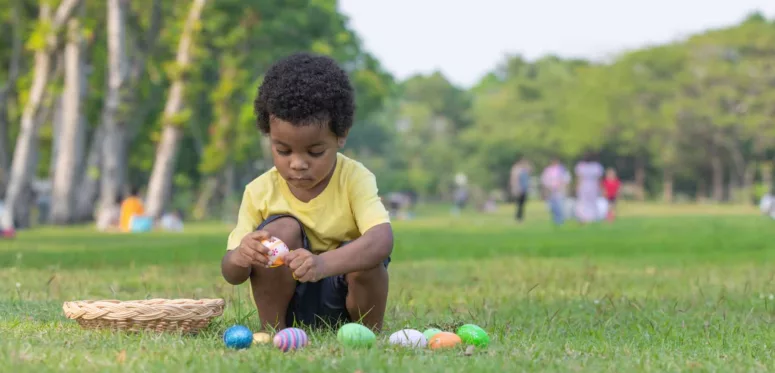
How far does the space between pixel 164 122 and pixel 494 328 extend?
2614cm

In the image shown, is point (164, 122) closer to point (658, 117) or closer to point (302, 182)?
point (302, 182)

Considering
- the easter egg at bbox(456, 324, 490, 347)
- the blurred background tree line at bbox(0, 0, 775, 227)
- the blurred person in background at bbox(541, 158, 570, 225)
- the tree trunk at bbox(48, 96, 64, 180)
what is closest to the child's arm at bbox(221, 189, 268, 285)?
the easter egg at bbox(456, 324, 490, 347)

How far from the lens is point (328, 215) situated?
499 centimetres

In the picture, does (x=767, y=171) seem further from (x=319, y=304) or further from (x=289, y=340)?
(x=289, y=340)

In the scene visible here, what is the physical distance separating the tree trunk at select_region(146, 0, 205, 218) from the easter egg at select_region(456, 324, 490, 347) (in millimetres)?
25726

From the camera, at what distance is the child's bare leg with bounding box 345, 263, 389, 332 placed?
487cm

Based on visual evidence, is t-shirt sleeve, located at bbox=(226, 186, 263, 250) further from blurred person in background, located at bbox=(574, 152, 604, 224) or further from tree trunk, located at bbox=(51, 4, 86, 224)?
tree trunk, located at bbox=(51, 4, 86, 224)

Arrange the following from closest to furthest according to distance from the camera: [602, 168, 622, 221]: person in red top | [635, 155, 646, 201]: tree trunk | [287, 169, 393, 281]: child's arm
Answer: [287, 169, 393, 281]: child's arm, [602, 168, 622, 221]: person in red top, [635, 155, 646, 201]: tree trunk

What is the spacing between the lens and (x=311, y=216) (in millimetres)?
4973

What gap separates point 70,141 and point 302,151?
986 inches

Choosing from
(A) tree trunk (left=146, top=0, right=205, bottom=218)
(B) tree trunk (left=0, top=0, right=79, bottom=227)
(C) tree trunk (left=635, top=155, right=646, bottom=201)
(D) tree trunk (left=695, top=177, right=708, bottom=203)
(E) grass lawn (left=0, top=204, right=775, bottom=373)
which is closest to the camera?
(E) grass lawn (left=0, top=204, right=775, bottom=373)

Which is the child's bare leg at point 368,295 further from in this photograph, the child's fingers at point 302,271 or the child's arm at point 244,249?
the child's arm at point 244,249

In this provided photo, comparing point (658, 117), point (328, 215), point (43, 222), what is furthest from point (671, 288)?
point (658, 117)

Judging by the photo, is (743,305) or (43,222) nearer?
(743,305)
